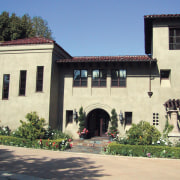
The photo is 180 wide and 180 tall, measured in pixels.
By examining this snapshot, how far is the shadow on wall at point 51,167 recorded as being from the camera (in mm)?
7793

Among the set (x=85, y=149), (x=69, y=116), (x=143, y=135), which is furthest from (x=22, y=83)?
(x=143, y=135)

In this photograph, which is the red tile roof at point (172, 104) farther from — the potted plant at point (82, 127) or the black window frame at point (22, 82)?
the black window frame at point (22, 82)

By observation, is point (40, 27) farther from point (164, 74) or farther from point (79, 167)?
point (79, 167)

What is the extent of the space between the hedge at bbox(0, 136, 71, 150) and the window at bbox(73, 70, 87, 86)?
5137 millimetres

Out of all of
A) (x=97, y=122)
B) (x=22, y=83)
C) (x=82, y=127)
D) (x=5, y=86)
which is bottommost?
(x=82, y=127)

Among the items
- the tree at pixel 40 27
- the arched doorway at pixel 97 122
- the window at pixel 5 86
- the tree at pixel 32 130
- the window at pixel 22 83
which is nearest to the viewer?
the tree at pixel 32 130

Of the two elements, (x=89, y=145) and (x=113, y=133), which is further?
(x=113, y=133)

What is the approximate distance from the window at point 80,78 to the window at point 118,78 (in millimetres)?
2180

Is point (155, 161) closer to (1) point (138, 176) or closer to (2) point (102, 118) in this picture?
(1) point (138, 176)

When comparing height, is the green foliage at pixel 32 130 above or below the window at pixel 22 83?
below

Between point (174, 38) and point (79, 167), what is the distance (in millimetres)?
11661

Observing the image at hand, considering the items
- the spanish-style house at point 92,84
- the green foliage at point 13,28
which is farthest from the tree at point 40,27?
the spanish-style house at point 92,84

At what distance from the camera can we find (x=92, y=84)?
16.8 metres

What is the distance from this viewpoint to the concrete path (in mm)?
7688
